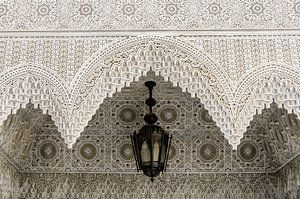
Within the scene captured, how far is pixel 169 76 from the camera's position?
13.9 feet

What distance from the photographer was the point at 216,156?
5695 millimetres

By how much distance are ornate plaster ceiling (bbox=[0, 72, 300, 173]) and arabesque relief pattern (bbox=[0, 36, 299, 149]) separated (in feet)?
4.25

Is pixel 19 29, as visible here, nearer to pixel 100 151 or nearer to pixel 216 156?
pixel 100 151

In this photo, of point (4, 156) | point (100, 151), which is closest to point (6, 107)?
point (4, 156)

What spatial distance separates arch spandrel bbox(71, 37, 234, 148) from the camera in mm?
4164

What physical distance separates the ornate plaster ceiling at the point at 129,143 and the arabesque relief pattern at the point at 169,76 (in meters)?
1.30

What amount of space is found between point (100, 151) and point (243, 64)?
7.13 feet

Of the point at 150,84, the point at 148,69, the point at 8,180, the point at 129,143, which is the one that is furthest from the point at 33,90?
the point at 129,143

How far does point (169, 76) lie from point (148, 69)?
0.61 feet

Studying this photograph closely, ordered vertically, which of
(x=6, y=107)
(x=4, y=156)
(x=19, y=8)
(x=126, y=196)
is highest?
(x=19, y=8)

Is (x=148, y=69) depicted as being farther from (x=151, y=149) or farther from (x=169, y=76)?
(x=151, y=149)

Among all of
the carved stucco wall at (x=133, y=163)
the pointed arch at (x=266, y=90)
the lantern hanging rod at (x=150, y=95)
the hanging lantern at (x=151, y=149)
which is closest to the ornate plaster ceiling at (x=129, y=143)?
the carved stucco wall at (x=133, y=163)

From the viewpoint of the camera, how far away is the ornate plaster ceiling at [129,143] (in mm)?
5609

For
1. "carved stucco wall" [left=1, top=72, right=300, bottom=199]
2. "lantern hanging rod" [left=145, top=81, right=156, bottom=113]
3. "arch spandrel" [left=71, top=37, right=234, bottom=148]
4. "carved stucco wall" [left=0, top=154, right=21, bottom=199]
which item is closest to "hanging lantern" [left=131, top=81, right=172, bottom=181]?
"arch spandrel" [left=71, top=37, right=234, bottom=148]
